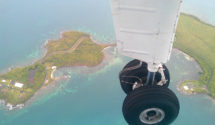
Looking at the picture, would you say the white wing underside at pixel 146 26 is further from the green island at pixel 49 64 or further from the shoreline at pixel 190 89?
the green island at pixel 49 64

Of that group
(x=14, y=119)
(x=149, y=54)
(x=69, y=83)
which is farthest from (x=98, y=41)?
(x=149, y=54)

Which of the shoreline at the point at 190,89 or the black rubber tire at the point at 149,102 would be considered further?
the shoreline at the point at 190,89

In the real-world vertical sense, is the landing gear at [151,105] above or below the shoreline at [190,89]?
above

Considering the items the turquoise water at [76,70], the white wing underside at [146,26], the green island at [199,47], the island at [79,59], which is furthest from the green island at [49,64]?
the white wing underside at [146,26]

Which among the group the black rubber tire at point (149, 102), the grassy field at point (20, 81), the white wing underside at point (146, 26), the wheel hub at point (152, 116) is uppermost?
the white wing underside at point (146, 26)

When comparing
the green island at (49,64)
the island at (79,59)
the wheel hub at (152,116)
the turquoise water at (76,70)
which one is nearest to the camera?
the wheel hub at (152,116)

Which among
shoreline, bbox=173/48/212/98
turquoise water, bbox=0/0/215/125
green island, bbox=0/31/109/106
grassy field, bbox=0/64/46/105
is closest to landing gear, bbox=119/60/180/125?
turquoise water, bbox=0/0/215/125

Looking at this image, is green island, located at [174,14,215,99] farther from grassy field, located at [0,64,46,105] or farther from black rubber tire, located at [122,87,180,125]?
black rubber tire, located at [122,87,180,125]

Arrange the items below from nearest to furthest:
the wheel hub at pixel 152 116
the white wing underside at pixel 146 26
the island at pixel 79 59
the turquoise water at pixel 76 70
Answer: the white wing underside at pixel 146 26 < the wheel hub at pixel 152 116 < the turquoise water at pixel 76 70 < the island at pixel 79 59

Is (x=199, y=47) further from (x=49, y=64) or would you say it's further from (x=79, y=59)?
(x=49, y=64)
